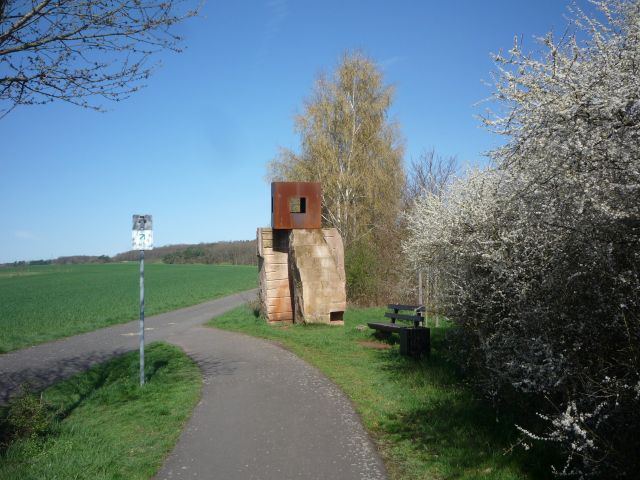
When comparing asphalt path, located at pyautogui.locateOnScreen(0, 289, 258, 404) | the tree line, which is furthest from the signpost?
the tree line

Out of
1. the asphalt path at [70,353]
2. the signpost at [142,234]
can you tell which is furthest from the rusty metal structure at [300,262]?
the signpost at [142,234]

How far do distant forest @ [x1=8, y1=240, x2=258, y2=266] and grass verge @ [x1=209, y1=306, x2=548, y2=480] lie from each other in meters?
77.7

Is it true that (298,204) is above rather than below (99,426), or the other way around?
above

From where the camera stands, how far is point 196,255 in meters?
102

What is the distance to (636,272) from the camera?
148 inches

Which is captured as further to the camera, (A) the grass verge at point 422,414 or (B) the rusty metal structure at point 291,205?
(B) the rusty metal structure at point 291,205

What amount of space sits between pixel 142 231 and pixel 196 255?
95.2 metres

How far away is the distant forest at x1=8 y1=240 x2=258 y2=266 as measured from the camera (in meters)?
93.5

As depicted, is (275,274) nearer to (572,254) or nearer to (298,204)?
(298,204)

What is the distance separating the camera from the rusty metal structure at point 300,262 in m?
15.9

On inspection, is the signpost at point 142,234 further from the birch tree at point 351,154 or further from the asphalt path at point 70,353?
the birch tree at point 351,154

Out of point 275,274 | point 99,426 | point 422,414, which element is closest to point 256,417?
point 422,414

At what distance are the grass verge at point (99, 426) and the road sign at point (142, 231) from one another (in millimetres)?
2367

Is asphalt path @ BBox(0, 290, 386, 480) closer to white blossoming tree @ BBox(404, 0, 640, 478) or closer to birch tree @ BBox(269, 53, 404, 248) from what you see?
white blossoming tree @ BBox(404, 0, 640, 478)
